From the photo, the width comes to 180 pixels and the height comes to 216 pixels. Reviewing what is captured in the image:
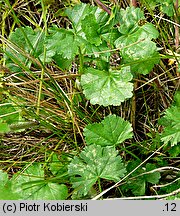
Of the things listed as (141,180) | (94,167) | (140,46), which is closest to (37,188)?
(94,167)

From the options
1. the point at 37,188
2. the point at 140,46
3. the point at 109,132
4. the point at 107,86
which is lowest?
the point at 37,188

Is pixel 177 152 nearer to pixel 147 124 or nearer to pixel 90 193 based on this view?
pixel 147 124

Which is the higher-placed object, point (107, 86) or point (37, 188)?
point (107, 86)

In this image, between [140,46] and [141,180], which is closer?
[140,46]

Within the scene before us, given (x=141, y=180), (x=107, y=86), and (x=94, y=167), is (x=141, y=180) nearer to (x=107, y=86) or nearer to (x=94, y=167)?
(x=94, y=167)

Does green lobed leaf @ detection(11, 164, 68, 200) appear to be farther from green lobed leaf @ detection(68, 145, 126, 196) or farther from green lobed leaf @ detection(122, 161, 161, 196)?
green lobed leaf @ detection(122, 161, 161, 196)

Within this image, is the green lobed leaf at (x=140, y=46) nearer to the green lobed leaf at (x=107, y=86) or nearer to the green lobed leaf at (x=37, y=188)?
the green lobed leaf at (x=107, y=86)
